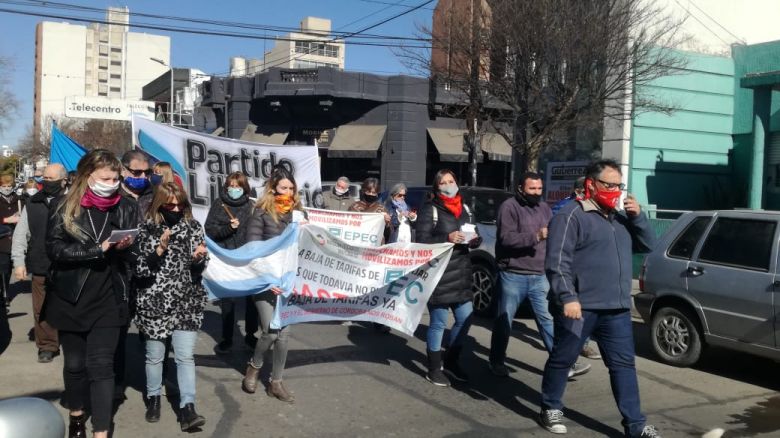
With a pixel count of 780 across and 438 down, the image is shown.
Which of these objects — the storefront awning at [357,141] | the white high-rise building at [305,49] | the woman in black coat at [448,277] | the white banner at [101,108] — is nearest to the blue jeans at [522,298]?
the woman in black coat at [448,277]

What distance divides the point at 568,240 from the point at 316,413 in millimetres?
2313

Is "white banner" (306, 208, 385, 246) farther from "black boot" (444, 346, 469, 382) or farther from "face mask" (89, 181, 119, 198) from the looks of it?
"face mask" (89, 181, 119, 198)

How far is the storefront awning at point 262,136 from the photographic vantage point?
3014cm

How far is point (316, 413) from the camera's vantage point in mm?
5438

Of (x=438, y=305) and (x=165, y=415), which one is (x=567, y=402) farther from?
(x=165, y=415)

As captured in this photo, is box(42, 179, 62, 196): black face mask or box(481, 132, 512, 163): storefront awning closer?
box(42, 179, 62, 196): black face mask

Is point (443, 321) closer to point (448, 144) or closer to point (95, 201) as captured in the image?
point (95, 201)

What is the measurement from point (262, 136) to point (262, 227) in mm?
25383

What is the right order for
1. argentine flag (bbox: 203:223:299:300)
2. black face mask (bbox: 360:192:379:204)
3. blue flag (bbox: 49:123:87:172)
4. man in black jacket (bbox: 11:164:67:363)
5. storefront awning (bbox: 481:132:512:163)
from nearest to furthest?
1. argentine flag (bbox: 203:223:299:300)
2. man in black jacket (bbox: 11:164:67:363)
3. blue flag (bbox: 49:123:87:172)
4. black face mask (bbox: 360:192:379:204)
5. storefront awning (bbox: 481:132:512:163)

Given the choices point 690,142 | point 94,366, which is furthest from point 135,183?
point 690,142

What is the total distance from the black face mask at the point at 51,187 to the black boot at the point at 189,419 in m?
3.10

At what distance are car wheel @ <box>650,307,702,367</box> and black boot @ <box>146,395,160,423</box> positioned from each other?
5.06m

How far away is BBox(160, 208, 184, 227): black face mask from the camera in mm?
4887

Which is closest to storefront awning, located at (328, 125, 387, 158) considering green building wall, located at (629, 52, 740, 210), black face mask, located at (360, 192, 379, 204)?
green building wall, located at (629, 52, 740, 210)
